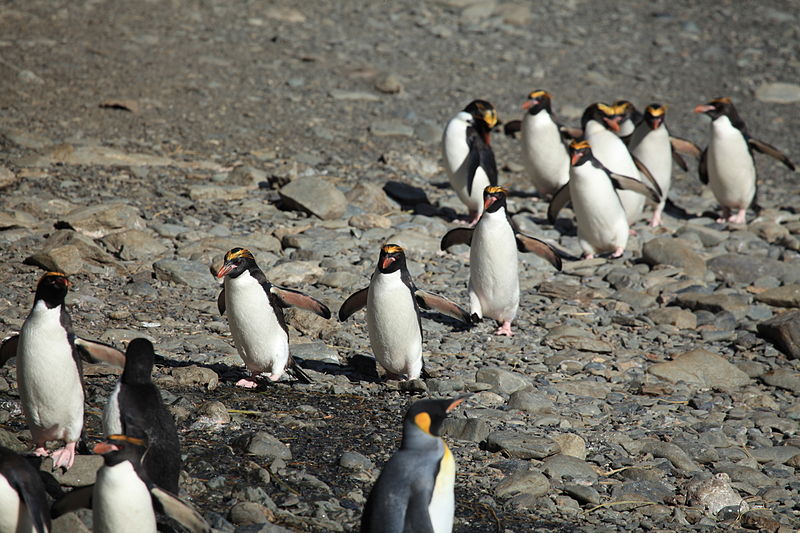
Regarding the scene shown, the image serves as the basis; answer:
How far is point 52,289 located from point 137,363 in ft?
A: 2.00

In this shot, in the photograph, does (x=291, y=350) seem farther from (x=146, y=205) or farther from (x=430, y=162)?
(x=430, y=162)

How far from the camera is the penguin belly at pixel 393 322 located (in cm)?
542

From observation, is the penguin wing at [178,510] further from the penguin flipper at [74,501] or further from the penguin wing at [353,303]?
the penguin wing at [353,303]

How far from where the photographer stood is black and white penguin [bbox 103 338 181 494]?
3707 mm

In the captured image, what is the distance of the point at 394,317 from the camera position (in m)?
5.42

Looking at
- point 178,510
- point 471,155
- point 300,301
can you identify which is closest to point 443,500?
point 178,510

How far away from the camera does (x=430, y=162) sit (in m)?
10.3

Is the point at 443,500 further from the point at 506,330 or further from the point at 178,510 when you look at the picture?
the point at 506,330

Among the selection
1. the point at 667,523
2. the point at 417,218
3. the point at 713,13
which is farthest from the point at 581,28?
the point at 667,523

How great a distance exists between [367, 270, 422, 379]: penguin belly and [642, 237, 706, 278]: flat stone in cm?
336

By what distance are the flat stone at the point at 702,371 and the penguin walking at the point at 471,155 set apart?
2.89m

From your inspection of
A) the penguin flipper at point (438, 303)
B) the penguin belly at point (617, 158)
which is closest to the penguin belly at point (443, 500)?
the penguin flipper at point (438, 303)

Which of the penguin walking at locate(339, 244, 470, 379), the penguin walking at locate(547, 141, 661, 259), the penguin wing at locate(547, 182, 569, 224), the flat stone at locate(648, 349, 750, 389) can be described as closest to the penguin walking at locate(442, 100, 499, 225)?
the penguin wing at locate(547, 182, 569, 224)

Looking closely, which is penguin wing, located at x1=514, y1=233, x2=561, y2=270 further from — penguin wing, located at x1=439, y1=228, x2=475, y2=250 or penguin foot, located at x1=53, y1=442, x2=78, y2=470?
penguin foot, located at x1=53, y1=442, x2=78, y2=470
